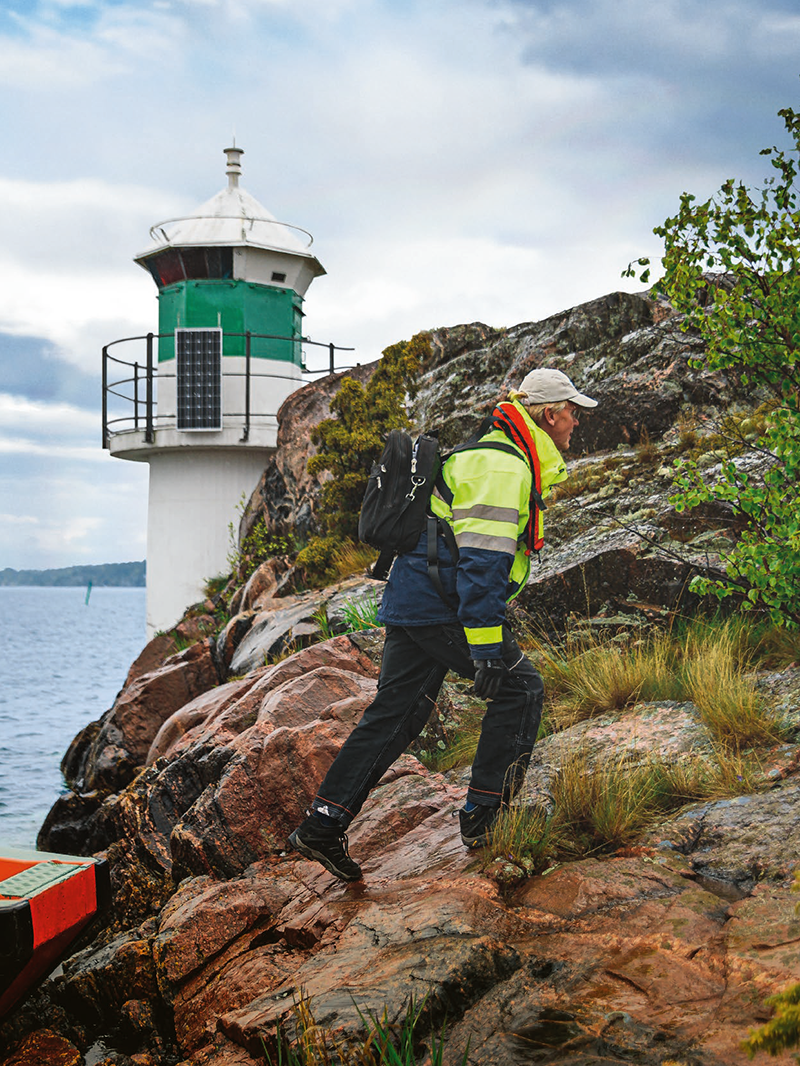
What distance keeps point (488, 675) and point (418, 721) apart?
2.06 feet

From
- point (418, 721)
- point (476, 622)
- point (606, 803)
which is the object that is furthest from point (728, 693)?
point (476, 622)

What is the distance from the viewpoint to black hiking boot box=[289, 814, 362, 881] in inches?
182

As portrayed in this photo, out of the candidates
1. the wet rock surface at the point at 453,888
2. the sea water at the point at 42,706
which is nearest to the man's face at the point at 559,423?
the wet rock surface at the point at 453,888

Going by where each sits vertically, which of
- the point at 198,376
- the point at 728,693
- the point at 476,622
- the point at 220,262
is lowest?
the point at 728,693

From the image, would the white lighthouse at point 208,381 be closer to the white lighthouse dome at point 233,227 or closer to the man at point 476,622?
the white lighthouse dome at point 233,227

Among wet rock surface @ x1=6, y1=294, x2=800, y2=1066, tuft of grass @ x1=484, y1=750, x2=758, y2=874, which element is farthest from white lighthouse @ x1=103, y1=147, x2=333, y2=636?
tuft of grass @ x1=484, y1=750, x2=758, y2=874

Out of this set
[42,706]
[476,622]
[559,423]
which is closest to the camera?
[476,622]

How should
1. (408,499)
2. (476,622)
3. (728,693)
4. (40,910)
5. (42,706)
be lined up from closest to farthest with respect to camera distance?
(476,622)
(408,499)
(40,910)
(728,693)
(42,706)

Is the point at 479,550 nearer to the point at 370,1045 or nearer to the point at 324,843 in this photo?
the point at 324,843

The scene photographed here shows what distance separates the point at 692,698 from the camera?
6.17m

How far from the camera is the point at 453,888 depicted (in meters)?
4.23

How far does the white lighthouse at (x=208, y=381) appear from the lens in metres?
21.2

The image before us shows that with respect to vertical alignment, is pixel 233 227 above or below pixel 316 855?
above

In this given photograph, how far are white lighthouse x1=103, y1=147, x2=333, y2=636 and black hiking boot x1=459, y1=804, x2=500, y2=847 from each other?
56.0ft
